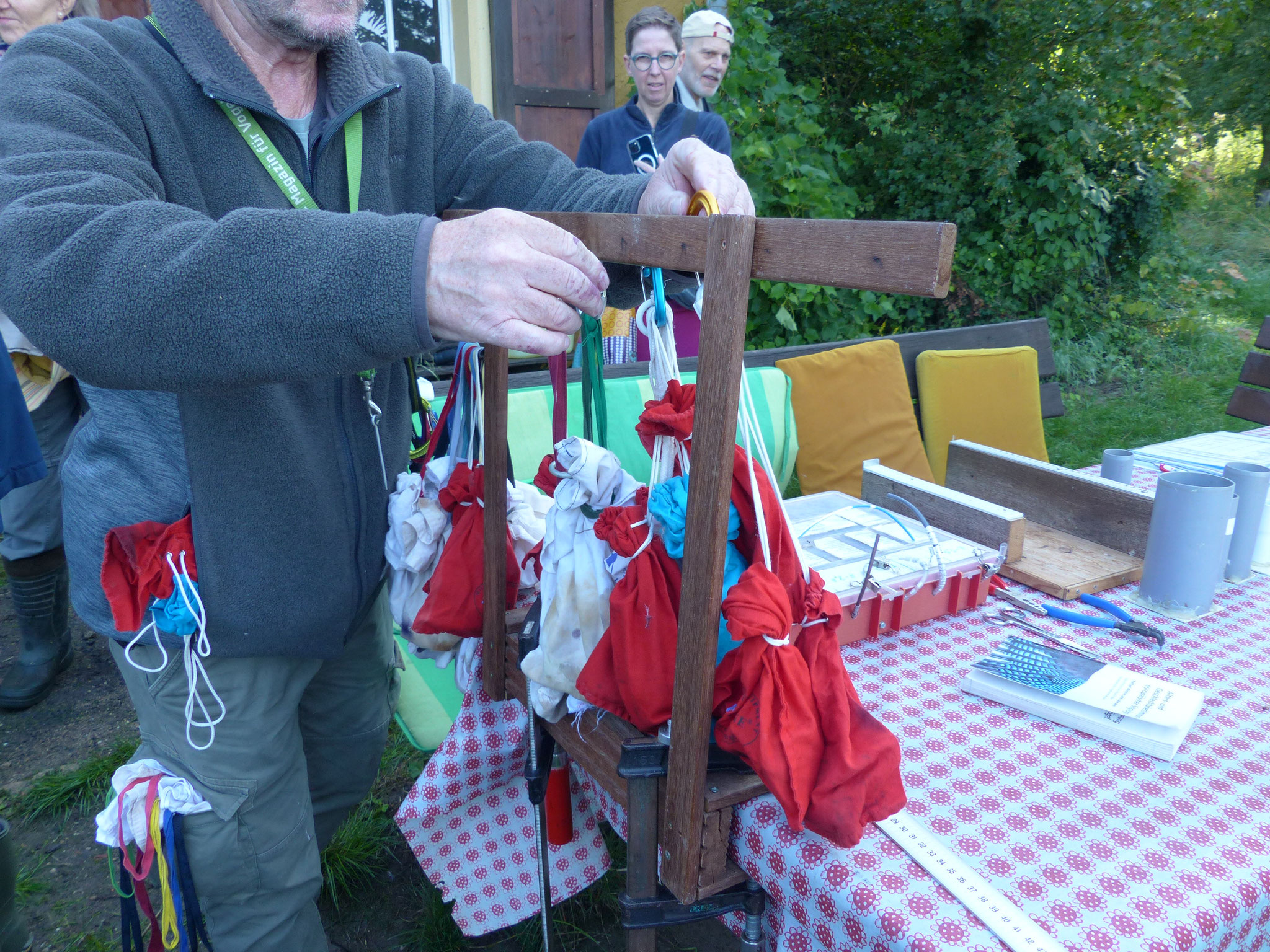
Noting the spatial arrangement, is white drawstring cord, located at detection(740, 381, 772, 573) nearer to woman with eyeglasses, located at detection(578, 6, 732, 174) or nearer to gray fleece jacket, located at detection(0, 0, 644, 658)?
gray fleece jacket, located at detection(0, 0, 644, 658)

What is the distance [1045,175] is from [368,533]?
6493mm

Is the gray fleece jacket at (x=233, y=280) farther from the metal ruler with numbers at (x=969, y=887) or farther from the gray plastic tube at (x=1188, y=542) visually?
the gray plastic tube at (x=1188, y=542)

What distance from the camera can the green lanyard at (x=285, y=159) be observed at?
120cm

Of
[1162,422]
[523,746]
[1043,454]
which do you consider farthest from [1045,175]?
[523,746]

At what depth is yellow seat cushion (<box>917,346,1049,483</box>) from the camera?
326cm

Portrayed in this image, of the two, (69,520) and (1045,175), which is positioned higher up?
(1045,175)

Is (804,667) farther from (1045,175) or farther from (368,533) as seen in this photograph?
(1045,175)

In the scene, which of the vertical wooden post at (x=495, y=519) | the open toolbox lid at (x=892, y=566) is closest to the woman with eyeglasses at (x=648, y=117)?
the open toolbox lid at (x=892, y=566)

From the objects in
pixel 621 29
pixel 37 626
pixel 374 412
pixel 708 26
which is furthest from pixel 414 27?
pixel 374 412

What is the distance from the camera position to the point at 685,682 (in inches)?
36.6

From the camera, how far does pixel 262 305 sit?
2.54 feet

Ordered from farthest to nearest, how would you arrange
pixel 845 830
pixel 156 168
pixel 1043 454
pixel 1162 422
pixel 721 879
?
pixel 1162 422 → pixel 1043 454 → pixel 156 168 → pixel 721 879 → pixel 845 830

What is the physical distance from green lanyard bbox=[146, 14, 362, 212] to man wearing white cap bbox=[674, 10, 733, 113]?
286 cm

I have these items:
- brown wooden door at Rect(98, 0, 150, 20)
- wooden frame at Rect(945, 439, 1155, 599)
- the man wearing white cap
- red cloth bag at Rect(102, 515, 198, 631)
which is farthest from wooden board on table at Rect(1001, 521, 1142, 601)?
brown wooden door at Rect(98, 0, 150, 20)
